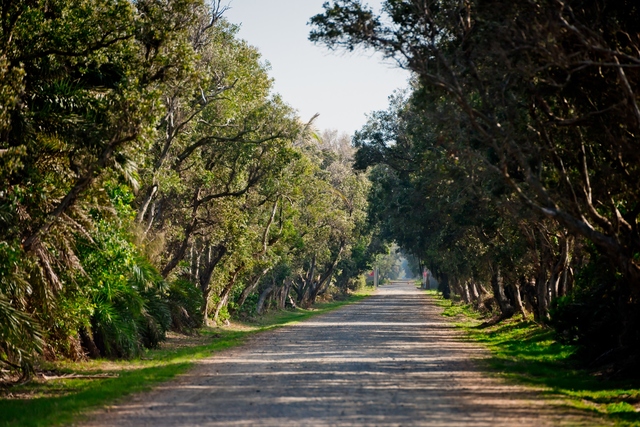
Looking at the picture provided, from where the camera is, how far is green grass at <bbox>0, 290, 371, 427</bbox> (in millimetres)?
12281

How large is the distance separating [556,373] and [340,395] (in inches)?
251

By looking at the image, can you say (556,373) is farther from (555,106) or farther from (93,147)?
(93,147)

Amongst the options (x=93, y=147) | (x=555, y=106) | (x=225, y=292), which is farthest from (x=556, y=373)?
(x=225, y=292)

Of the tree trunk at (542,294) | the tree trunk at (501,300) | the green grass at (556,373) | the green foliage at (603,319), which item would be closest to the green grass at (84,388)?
the green grass at (556,373)

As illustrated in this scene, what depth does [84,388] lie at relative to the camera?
1584 cm

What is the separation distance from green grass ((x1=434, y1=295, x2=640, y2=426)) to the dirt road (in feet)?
1.85

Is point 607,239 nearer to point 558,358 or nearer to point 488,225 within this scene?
point 558,358

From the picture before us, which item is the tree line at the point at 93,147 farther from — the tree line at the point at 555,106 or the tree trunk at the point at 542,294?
the tree trunk at the point at 542,294

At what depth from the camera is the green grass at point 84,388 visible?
1228 centimetres

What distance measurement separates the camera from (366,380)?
15430 millimetres

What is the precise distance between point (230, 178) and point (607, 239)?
20.9 m

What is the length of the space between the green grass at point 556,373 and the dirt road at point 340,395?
564 millimetres

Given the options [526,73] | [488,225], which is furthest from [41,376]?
[488,225]

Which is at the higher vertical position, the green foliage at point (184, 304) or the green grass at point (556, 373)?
the green foliage at point (184, 304)
